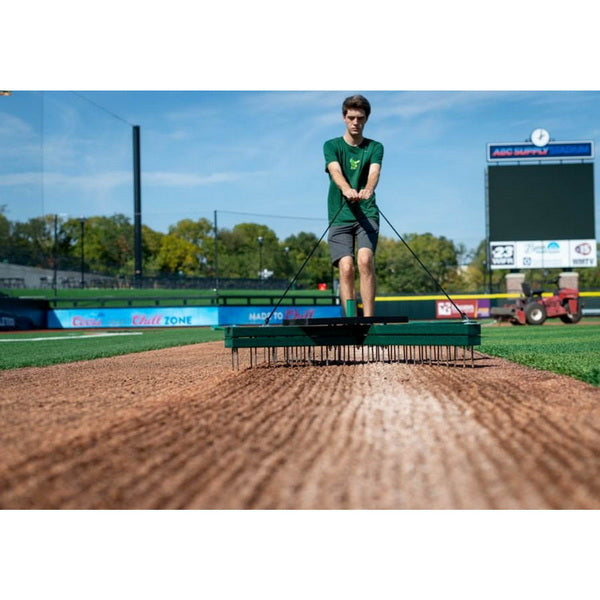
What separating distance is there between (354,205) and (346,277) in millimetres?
553

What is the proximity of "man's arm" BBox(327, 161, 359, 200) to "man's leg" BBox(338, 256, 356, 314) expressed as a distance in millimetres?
551

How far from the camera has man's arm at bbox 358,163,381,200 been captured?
467 centimetres

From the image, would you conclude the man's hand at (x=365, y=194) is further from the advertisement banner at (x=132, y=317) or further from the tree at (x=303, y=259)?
the tree at (x=303, y=259)

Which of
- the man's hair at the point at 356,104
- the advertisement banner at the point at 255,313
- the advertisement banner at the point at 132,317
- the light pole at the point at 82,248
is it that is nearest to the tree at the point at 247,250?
the advertisement banner at the point at 132,317

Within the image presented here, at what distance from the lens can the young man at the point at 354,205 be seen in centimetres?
496

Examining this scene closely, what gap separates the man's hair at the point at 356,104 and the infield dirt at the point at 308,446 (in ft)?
7.06

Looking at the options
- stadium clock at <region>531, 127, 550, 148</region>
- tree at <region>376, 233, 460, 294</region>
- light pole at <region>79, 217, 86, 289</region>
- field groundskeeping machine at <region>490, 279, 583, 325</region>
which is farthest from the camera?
tree at <region>376, 233, 460, 294</region>

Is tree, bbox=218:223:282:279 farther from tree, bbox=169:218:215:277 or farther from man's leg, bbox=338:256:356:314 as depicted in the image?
man's leg, bbox=338:256:356:314

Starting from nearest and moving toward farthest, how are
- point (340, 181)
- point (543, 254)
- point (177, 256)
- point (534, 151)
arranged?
point (340, 181), point (543, 254), point (534, 151), point (177, 256)

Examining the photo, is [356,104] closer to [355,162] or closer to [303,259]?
[355,162]

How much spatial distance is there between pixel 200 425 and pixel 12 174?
60.8ft

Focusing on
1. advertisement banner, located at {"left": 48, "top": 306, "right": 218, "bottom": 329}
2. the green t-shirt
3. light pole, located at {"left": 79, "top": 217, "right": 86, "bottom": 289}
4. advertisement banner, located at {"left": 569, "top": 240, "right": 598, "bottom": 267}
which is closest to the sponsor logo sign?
advertisement banner, located at {"left": 569, "top": 240, "right": 598, "bottom": 267}

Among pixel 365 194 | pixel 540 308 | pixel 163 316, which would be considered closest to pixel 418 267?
pixel 163 316

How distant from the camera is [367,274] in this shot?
5.02 meters
